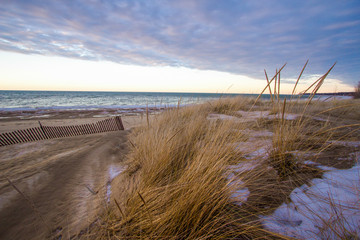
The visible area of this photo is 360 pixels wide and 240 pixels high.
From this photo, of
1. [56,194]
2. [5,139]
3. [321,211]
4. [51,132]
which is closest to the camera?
[321,211]

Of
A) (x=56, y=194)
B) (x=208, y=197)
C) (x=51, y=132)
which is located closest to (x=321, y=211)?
(x=208, y=197)

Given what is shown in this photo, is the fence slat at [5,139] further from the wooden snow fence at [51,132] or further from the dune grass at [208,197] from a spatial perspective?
the dune grass at [208,197]

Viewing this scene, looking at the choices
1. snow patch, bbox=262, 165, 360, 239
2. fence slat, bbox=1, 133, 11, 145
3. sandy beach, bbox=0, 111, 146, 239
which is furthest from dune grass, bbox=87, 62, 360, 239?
fence slat, bbox=1, 133, 11, 145

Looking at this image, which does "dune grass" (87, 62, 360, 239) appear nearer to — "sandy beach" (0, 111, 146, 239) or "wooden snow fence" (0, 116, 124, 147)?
"sandy beach" (0, 111, 146, 239)

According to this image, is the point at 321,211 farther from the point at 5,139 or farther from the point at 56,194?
the point at 5,139

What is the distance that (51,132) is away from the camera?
5527 millimetres

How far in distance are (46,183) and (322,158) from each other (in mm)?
3625

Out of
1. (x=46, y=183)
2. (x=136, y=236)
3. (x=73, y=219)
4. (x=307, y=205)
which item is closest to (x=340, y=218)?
(x=307, y=205)

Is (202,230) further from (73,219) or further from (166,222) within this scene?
(73,219)

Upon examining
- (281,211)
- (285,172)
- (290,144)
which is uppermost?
(290,144)

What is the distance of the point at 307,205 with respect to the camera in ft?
3.66

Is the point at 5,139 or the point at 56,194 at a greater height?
the point at 56,194

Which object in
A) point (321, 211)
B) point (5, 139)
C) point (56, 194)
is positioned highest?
point (321, 211)

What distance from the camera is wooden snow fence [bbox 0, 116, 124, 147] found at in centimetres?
480
